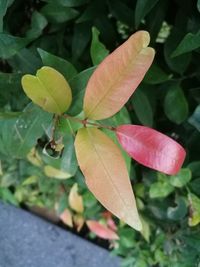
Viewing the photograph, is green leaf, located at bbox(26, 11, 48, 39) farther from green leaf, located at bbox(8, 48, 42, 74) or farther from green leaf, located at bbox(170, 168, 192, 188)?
green leaf, located at bbox(170, 168, 192, 188)

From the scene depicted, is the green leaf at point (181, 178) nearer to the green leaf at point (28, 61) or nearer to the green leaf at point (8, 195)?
the green leaf at point (28, 61)

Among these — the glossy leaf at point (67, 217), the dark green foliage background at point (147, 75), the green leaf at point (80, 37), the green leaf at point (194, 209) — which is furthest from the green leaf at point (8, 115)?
the glossy leaf at point (67, 217)

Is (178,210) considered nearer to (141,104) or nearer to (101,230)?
(141,104)

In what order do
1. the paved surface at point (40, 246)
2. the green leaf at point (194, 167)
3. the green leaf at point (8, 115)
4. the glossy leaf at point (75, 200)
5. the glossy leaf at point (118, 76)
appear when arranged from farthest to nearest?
the paved surface at point (40, 246), the glossy leaf at point (75, 200), the green leaf at point (194, 167), the green leaf at point (8, 115), the glossy leaf at point (118, 76)

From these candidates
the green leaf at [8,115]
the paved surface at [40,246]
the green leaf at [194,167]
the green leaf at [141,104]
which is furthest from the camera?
the paved surface at [40,246]

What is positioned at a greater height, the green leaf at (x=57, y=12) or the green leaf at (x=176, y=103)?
the green leaf at (x=57, y=12)

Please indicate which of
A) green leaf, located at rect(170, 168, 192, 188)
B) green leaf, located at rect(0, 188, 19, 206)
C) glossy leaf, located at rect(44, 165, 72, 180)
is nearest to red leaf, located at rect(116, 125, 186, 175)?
green leaf, located at rect(170, 168, 192, 188)

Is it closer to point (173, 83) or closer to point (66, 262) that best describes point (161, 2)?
point (173, 83)
